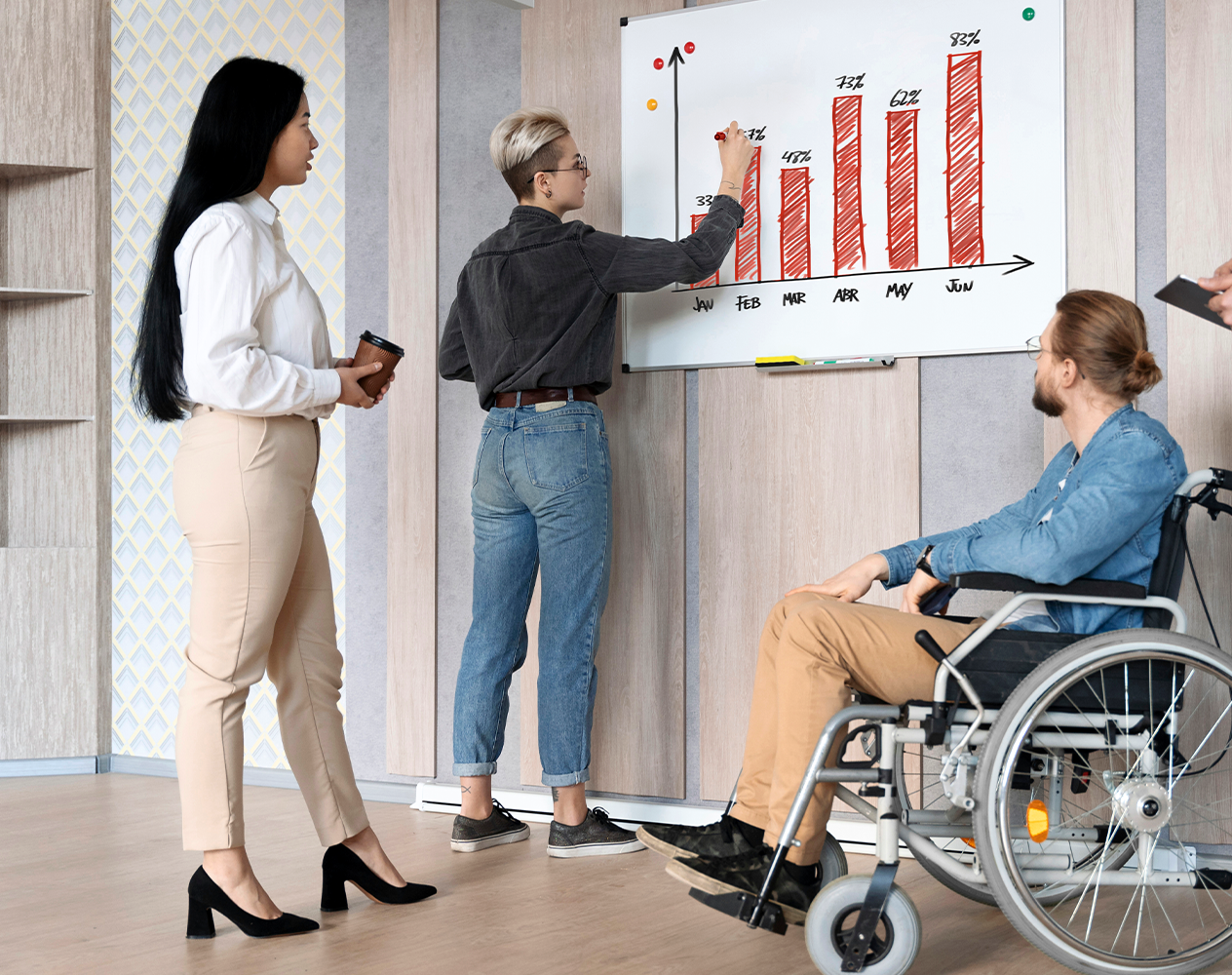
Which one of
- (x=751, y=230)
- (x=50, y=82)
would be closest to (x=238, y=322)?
(x=751, y=230)

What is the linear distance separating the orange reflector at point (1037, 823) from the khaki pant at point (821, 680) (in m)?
0.23

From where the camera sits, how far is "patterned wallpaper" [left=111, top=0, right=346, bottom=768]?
347 cm

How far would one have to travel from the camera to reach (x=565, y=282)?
2615 mm

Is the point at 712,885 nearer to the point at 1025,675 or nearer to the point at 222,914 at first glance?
the point at 1025,675

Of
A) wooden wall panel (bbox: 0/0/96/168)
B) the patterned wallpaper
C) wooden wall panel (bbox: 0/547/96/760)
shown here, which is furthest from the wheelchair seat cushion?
wooden wall panel (bbox: 0/0/96/168)

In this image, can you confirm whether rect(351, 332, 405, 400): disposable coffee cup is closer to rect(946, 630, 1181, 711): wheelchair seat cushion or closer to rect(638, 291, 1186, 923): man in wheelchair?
rect(638, 291, 1186, 923): man in wheelchair

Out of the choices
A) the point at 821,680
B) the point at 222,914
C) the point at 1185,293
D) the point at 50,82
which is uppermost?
the point at 50,82

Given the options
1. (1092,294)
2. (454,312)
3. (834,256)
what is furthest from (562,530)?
(1092,294)

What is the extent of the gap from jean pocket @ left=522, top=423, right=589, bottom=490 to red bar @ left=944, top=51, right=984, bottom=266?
0.90 metres

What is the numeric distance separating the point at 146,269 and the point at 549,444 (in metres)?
1.80

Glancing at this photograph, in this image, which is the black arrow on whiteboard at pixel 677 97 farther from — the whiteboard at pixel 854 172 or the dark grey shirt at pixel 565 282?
the dark grey shirt at pixel 565 282

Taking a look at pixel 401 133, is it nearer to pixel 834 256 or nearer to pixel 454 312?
pixel 454 312

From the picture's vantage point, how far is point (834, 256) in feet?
8.98

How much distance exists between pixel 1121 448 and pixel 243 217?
148cm
